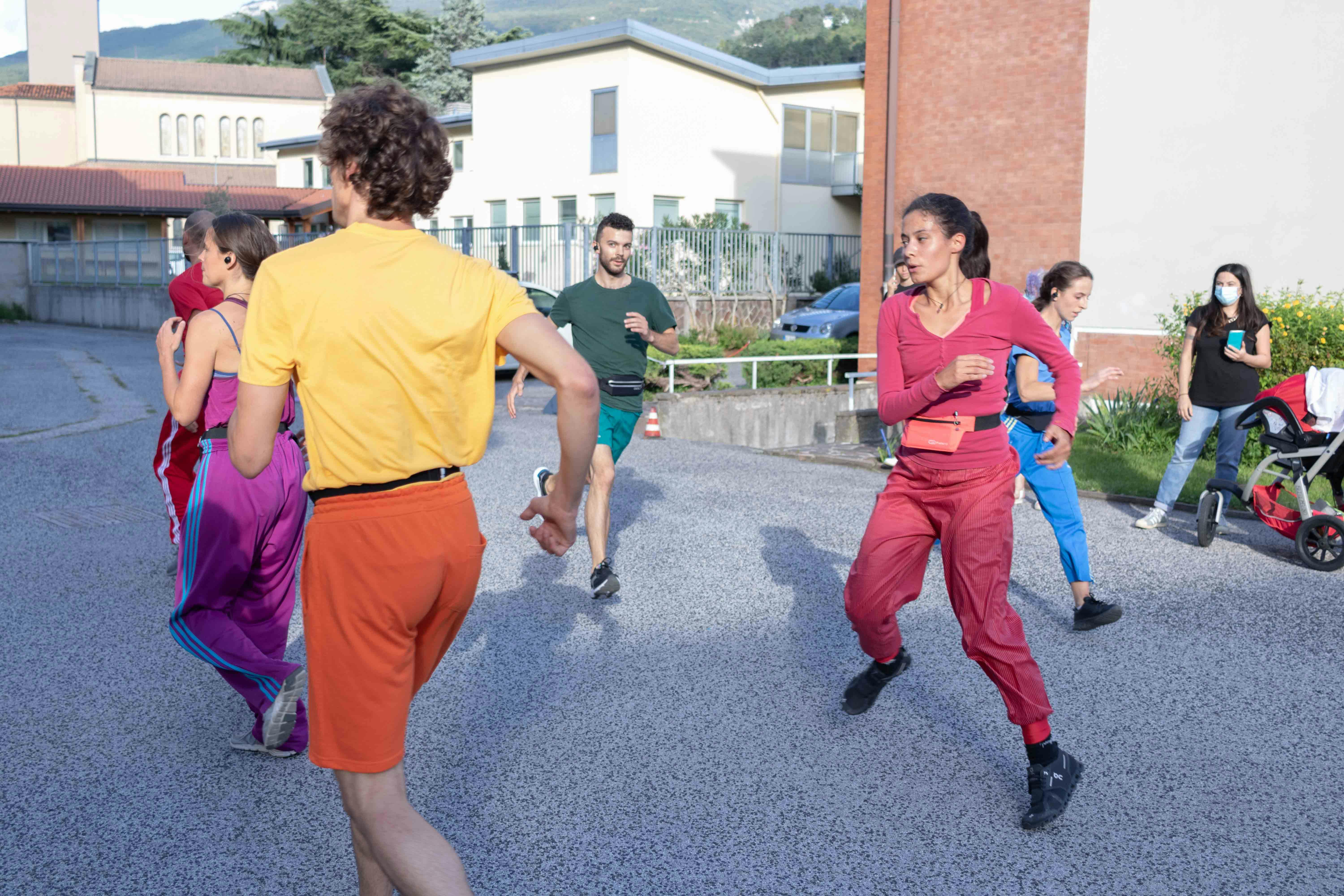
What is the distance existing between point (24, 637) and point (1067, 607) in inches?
210

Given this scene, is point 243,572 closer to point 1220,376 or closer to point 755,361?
point 1220,376

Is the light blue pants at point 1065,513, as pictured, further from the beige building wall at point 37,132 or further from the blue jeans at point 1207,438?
the beige building wall at point 37,132

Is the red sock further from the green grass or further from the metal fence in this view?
the metal fence

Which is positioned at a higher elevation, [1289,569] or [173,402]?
[173,402]

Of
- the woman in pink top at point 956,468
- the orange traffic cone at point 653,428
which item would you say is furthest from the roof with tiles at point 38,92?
the woman in pink top at point 956,468

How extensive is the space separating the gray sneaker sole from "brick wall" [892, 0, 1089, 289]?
13545 millimetres

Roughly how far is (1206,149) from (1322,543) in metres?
8.58

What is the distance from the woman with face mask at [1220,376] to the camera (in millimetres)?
8117

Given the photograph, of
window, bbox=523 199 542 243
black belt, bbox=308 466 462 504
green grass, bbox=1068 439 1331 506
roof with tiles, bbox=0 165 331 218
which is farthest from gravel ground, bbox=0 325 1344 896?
roof with tiles, bbox=0 165 331 218

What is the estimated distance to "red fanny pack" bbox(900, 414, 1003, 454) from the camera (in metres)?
4.08

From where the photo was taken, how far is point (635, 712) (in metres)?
4.79

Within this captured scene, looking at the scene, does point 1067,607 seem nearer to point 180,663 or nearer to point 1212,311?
point 1212,311

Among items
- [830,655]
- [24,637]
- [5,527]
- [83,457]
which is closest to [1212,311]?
[830,655]

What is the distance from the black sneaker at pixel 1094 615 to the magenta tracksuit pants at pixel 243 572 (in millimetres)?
3741
